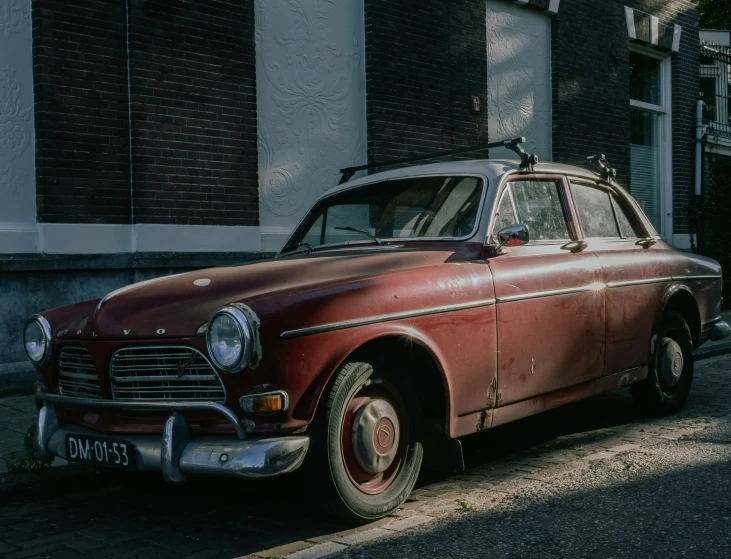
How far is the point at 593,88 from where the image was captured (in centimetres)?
1357

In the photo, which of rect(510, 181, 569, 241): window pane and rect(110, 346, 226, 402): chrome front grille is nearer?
rect(110, 346, 226, 402): chrome front grille

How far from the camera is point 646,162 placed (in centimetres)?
1502

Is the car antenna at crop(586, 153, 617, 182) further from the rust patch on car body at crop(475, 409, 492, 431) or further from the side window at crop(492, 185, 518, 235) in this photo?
the rust patch on car body at crop(475, 409, 492, 431)

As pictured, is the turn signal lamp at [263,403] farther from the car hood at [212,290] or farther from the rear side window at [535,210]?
the rear side window at [535,210]

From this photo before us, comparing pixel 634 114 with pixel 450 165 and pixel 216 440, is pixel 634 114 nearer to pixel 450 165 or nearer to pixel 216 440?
pixel 450 165

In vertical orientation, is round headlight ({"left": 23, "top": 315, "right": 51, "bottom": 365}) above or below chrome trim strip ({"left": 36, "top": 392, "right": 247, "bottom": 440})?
above

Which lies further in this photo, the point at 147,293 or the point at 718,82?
the point at 718,82

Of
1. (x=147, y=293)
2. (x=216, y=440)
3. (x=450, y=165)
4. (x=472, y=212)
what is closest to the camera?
(x=216, y=440)

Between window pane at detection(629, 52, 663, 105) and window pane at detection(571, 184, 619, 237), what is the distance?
9676mm

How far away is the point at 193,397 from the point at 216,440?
231 mm

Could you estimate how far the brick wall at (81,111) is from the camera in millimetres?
7273

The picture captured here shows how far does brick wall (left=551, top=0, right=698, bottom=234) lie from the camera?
13.0 metres

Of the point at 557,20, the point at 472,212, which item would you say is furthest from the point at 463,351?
the point at 557,20

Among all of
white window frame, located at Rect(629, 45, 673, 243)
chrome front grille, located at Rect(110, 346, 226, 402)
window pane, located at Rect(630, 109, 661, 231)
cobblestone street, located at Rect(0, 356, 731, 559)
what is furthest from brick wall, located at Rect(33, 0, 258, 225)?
white window frame, located at Rect(629, 45, 673, 243)
